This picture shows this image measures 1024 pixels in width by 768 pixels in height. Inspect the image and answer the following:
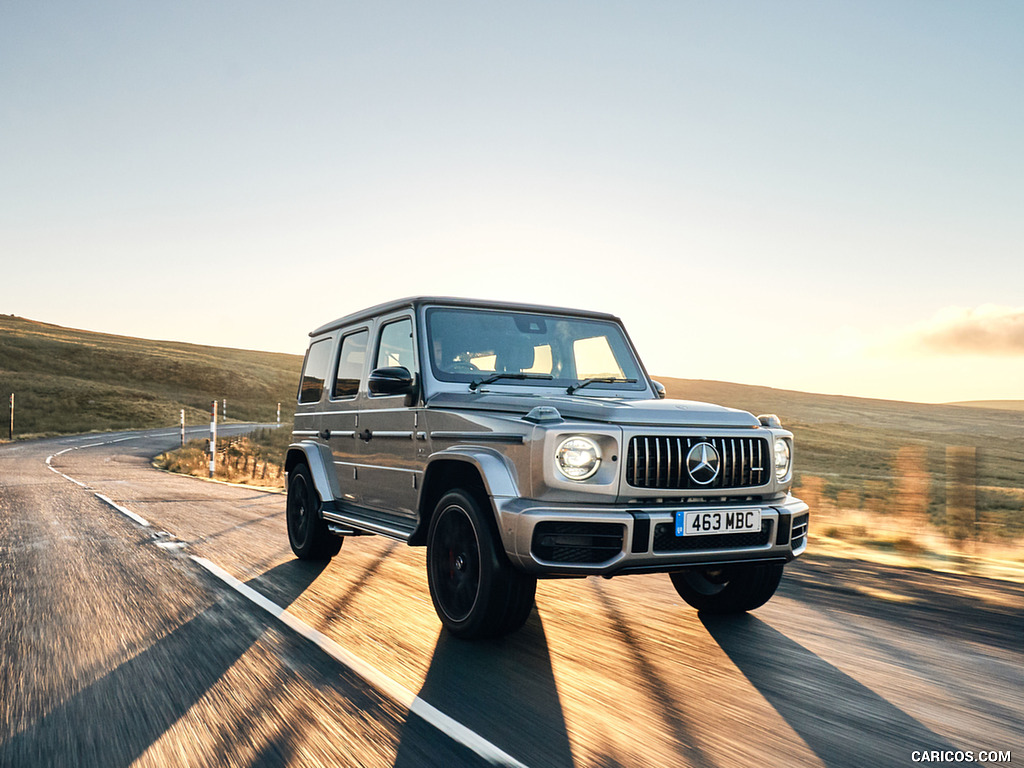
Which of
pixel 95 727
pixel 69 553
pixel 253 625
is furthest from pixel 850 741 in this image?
pixel 69 553

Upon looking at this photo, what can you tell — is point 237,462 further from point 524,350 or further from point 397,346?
point 524,350

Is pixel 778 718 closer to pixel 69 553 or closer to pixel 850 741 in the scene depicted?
pixel 850 741

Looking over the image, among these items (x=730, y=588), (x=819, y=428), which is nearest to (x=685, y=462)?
(x=730, y=588)

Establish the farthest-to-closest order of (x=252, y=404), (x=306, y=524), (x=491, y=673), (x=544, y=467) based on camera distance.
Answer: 1. (x=252, y=404)
2. (x=306, y=524)
3. (x=544, y=467)
4. (x=491, y=673)

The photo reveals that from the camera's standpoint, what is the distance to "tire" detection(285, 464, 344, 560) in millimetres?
7214

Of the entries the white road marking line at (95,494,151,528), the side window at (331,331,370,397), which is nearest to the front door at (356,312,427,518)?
the side window at (331,331,370,397)

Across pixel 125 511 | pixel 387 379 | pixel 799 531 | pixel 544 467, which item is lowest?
pixel 125 511

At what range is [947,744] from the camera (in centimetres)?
319

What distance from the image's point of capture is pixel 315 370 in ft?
25.5

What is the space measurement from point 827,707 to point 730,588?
1.79 m

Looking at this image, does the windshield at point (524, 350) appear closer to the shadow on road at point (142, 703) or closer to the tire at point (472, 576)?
the tire at point (472, 576)

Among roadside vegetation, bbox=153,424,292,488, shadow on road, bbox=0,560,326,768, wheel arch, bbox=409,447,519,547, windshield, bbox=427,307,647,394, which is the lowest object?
roadside vegetation, bbox=153,424,292,488

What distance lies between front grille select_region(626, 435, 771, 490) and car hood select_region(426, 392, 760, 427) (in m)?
0.11

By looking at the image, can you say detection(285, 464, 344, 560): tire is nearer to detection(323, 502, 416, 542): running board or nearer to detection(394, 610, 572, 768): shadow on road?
detection(323, 502, 416, 542): running board
